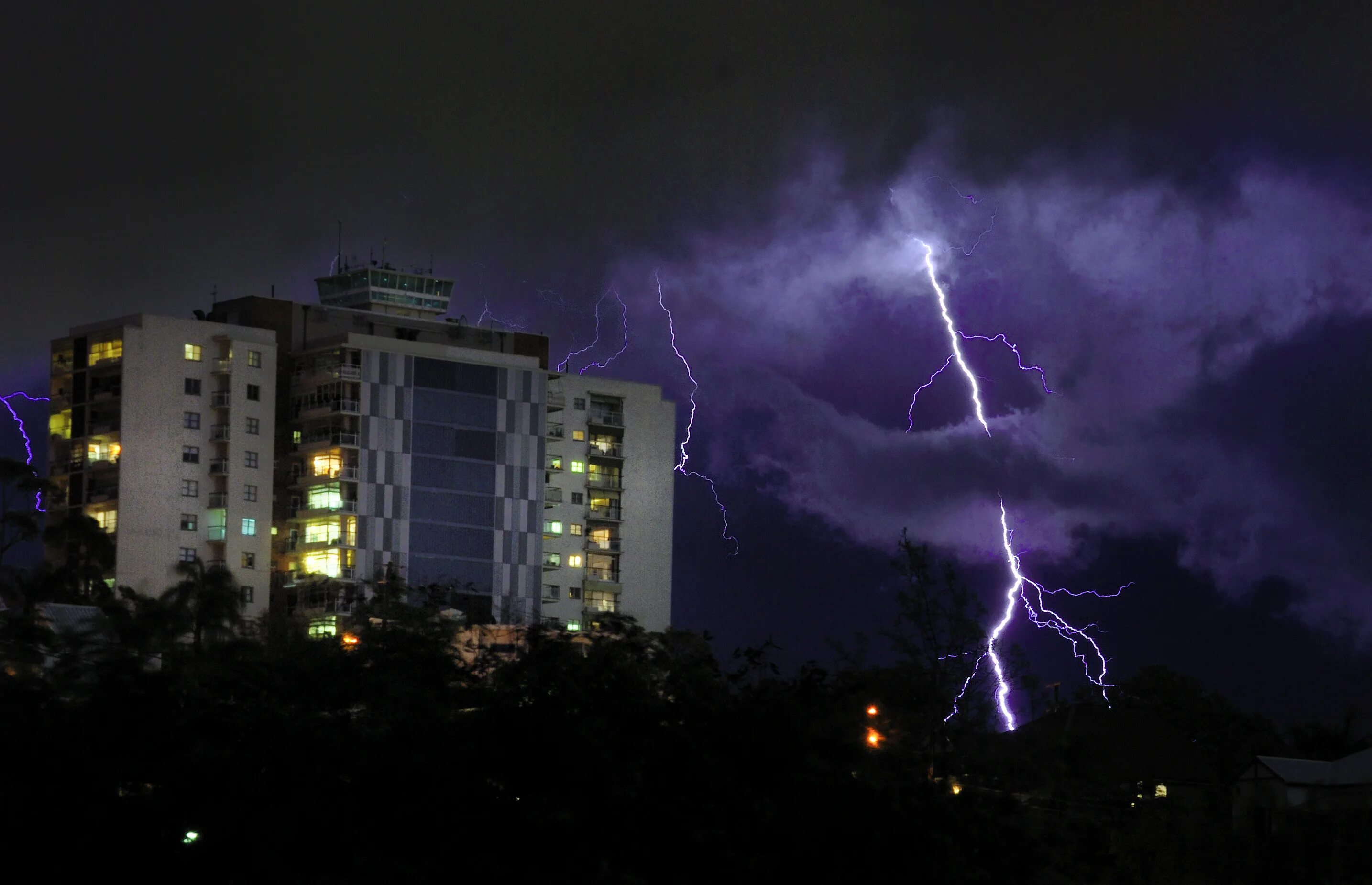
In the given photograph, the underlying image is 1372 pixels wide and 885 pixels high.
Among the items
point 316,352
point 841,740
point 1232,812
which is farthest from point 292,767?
point 316,352

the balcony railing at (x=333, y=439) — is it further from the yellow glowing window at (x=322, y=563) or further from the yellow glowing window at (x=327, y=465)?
the yellow glowing window at (x=322, y=563)

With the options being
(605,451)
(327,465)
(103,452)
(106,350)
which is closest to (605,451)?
(605,451)

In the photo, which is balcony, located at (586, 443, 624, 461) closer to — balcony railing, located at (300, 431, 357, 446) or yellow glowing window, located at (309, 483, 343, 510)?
balcony railing, located at (300, 431, 357, 446)

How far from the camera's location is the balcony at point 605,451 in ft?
398

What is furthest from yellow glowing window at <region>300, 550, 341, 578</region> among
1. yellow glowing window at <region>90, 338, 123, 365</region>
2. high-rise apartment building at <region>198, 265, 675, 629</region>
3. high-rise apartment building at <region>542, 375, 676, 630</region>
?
yellow glowing window at <region>90, 338, 123, 365</region>

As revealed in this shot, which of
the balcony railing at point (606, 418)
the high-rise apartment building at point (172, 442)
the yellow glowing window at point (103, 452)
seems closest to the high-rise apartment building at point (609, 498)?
the balcony railing at point (606, 418)

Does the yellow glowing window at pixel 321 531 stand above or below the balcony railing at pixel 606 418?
below

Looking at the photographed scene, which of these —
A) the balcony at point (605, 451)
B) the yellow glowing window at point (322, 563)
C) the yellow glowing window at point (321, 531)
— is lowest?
the yellow glowing window at point (322, 563)

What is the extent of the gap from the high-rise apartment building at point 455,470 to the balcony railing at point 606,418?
0.10m

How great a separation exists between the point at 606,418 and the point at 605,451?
2231mm

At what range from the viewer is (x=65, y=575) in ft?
311

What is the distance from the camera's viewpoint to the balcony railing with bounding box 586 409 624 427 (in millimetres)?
121562

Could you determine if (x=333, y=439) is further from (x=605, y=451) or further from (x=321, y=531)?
(x=605, y=451)

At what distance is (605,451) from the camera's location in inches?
4788
